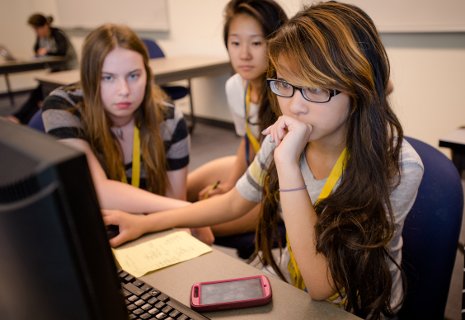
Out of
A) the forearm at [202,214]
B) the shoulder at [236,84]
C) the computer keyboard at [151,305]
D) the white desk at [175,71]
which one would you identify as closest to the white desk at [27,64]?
the white desk at [175,71]

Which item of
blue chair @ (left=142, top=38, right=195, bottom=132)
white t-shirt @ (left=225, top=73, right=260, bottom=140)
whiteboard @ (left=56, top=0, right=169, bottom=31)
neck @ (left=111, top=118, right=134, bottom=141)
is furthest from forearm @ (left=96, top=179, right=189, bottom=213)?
whiteboard @ (left=56, top=0, right=169, bottom=31)

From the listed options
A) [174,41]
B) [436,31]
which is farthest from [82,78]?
[174,41]

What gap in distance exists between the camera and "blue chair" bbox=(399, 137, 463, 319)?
0.95m

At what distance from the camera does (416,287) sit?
102cm

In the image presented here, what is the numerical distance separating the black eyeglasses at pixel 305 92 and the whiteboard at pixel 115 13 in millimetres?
4059

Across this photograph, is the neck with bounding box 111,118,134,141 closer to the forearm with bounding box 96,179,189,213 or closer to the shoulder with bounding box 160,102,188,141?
the shoulder with bounding box 160,102,188,141

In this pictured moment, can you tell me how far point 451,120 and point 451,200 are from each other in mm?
2214

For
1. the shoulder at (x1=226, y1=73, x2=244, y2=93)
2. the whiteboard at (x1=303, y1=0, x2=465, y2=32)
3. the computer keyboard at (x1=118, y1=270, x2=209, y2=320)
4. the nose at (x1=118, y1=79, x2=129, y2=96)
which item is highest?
the whiteboard at (x1=303, y1=0, x2=465, y2=32)

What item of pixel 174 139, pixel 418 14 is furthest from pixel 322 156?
pixel 418 14

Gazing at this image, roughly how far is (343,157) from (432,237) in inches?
10.7

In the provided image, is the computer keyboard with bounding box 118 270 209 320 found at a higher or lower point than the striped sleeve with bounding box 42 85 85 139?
lower

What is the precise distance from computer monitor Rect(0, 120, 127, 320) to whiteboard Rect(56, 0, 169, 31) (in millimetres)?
4610

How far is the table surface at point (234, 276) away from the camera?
0.77 meters

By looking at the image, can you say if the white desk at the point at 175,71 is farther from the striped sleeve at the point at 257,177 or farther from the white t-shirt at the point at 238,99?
the striped sleeve at the point at 257,177
